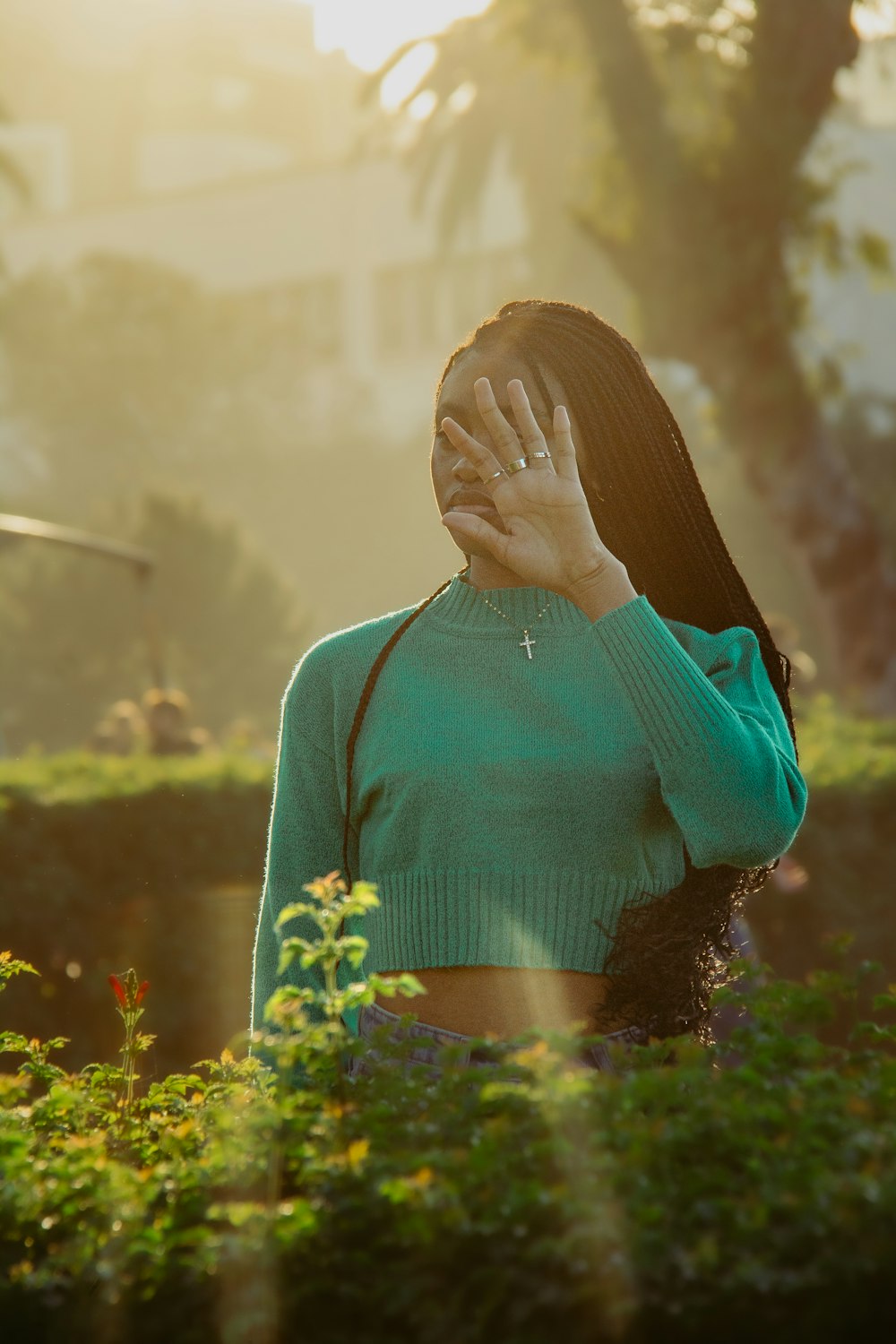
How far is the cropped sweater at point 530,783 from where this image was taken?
2465 millimetres

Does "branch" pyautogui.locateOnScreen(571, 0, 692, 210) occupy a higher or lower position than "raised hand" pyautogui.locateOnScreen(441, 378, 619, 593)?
higher

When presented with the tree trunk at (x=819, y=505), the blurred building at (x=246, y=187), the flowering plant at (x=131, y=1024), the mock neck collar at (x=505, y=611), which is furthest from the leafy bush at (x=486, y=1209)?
the blurred building at (x=246, y=187)

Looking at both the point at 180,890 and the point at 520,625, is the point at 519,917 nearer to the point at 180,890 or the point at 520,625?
the point at 520,625

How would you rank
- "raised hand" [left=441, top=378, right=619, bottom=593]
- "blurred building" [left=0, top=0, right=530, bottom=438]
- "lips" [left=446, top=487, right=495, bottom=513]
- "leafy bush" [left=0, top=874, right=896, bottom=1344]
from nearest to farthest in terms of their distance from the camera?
"leafy bush" [left=0, top=874, right=896, bottom=1344]
"raised hand" [left=441, top=378, right=619, bottom=593]
"lips" [left=446, top=487, right=495, bottom=513]
"blurred building" [left=0, top=0, right=530, bottom=438]

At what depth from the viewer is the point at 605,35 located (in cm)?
1425

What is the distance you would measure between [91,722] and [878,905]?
107ft

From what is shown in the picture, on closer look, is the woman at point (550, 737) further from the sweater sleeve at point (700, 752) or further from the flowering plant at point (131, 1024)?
the flowering plant at point (131, 1024)

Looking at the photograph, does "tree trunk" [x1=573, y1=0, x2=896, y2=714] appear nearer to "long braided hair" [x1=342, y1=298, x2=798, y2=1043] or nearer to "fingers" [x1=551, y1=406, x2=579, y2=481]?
"long braided hair" [x1=342, y1=298, x2=798, y2=1043]

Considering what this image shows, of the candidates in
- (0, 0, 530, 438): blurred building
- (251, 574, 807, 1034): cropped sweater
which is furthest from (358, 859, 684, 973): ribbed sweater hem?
(0, 0, 530, 438): blurred building

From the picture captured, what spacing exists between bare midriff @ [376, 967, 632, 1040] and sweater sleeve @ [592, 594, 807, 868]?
0.93 ft

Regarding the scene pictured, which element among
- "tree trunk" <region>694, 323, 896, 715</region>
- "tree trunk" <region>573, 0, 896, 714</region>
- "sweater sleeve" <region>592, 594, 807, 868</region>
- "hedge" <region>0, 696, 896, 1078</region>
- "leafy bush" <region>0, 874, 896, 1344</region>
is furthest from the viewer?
"tree trunk" <region>694, 323, 896, 715</region>

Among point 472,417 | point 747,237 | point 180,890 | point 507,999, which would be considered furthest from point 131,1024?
point 747,237

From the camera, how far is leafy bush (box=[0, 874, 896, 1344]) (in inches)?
56.3

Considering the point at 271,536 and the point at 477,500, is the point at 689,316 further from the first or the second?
the point at 271,536
